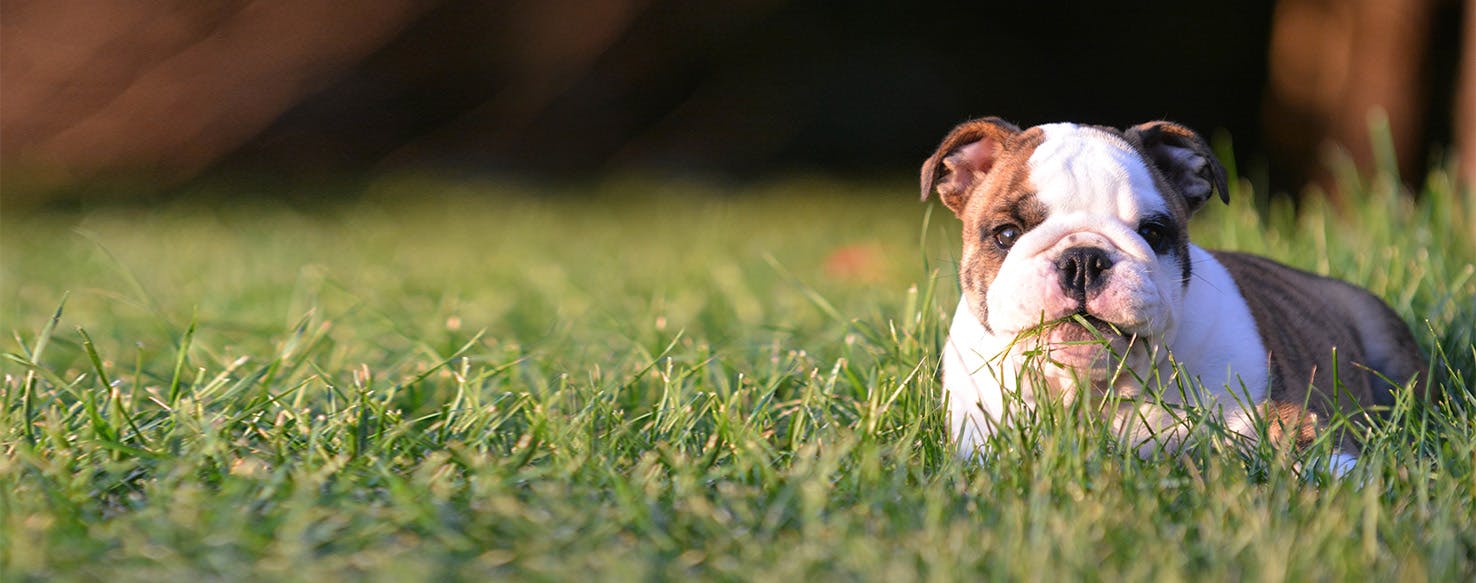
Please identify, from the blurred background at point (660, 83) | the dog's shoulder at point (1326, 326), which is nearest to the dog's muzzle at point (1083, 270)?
the dog's shoulder at point (1326, 326)

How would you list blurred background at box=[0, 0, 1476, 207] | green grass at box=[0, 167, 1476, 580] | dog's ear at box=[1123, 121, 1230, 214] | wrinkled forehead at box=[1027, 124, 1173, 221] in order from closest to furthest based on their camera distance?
green grass at box=[0, 167, 1476, 580]
wrinkled forehead at box=[1027, 124, 1173, 221]
dog's ear at box=[1123, 121, 1230, 214]
blurred background at box=[0, 0, 1476, 207]

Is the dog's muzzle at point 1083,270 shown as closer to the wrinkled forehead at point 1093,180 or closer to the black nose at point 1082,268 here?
the black nose at point 1082,268

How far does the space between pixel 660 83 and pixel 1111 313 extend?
805 centimetres

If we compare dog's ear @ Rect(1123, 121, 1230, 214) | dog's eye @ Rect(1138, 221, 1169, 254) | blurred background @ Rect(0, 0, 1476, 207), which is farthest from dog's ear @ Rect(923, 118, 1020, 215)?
blurred background @ Rect(0, 0, 1476, 207)

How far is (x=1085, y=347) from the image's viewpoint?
2.97 meters

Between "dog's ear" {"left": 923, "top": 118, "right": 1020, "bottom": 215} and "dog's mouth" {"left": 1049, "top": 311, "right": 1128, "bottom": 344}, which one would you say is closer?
"dog's mouth" {"left": 1049, "top": 311, "right": 1128, "bottom": 344}

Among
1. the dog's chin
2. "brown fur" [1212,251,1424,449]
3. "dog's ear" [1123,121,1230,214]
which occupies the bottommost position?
"brown fur" [1212,251,1424,449]

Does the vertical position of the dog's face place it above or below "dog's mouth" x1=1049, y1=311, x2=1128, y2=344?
above

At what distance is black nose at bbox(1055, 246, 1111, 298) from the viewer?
9.45ft

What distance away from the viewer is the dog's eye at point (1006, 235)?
3113mm

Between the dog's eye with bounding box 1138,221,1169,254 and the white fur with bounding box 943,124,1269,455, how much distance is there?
25 millimetres

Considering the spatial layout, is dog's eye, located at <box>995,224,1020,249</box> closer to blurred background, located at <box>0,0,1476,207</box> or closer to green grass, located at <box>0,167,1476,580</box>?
green grass, located at <box>0,167,1476,580</box>

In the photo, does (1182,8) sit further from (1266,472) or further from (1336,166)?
(1266,472)

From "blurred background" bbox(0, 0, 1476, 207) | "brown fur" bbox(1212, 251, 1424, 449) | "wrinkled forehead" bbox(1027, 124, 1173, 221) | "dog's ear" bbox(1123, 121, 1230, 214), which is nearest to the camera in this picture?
"wrinkled forehead" bbox(1027, 124, 1173, 221)
